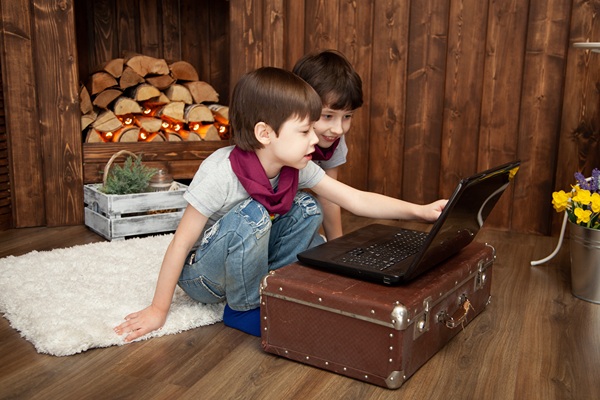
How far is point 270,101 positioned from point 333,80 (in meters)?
0.39

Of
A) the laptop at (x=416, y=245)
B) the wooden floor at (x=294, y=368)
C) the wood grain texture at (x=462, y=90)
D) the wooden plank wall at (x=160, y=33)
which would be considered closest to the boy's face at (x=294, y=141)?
the laptop at (x=416, y=245)

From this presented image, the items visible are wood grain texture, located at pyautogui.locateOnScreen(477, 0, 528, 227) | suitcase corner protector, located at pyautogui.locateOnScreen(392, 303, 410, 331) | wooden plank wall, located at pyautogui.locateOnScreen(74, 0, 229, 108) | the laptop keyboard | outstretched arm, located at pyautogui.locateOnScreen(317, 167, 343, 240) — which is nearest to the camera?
suitcase corner protector, located at pyautogui.locateOnScreen(392, 303, 410, 331)

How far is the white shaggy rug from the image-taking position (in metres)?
1.57

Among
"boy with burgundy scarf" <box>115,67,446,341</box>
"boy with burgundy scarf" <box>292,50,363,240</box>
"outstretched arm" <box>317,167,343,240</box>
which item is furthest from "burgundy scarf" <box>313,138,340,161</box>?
"boy with burgundy scarf" <box>115,67,446,341</box>

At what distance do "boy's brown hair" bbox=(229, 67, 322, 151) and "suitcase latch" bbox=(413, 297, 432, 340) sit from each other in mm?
528

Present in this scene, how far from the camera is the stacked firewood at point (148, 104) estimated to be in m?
2.77

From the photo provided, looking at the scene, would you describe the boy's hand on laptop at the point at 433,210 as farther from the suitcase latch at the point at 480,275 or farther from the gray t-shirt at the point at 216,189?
the gray t-shirt at the point at 216,189

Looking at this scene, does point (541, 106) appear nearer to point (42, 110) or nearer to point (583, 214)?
point (583, 214)

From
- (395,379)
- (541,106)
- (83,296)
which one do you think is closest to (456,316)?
(395,379)

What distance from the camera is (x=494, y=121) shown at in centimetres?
262

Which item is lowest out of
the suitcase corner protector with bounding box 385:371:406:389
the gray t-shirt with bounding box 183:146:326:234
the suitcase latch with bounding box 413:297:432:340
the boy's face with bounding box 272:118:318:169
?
the suitcase corner protector with bounding box 385:371:406:389

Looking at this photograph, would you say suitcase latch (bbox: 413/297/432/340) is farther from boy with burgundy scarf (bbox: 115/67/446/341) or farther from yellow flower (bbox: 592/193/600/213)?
yellow flower (bbox: 592/193/600/213)

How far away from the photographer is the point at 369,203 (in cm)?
175

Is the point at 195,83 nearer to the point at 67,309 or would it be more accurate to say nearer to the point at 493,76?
the point at 493,76
